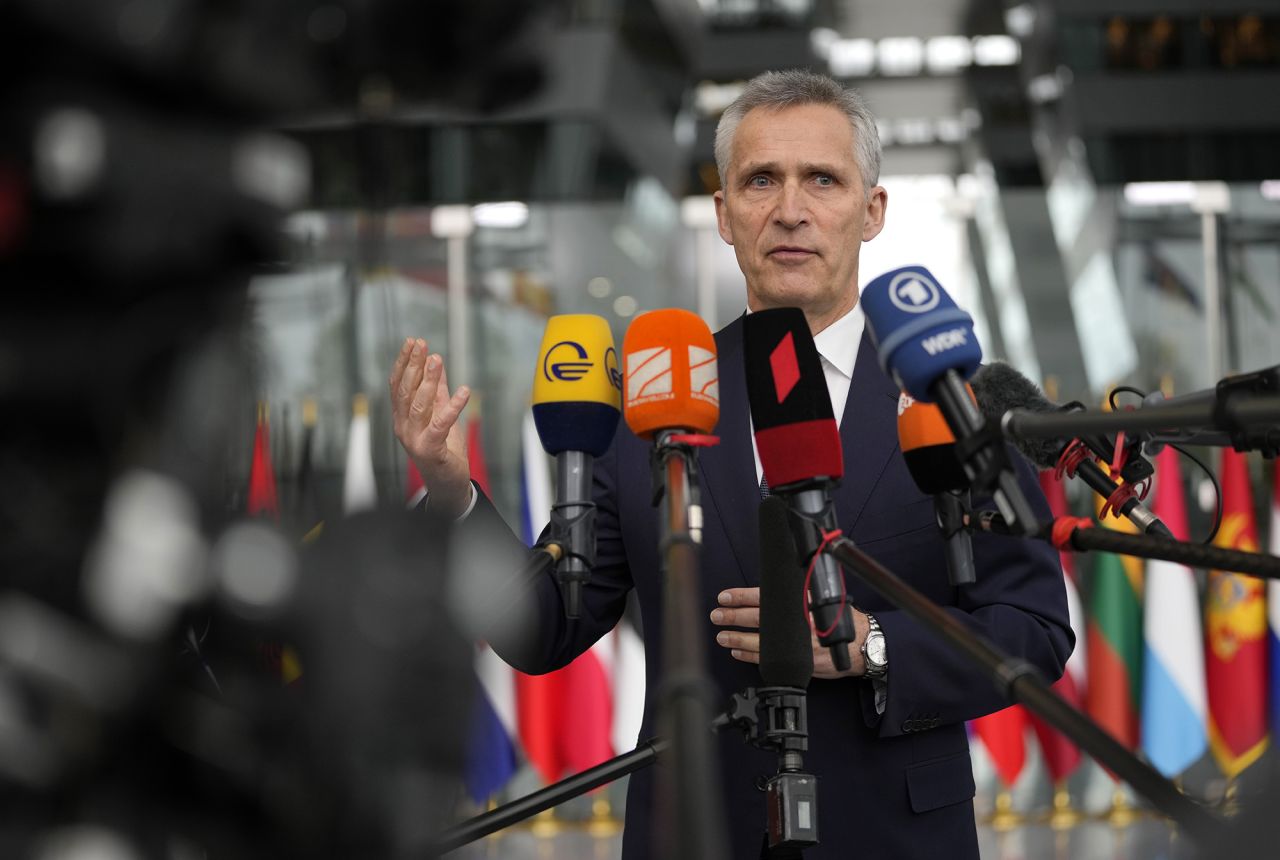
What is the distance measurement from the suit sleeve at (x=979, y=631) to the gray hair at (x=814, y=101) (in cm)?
45

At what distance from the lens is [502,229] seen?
930cm

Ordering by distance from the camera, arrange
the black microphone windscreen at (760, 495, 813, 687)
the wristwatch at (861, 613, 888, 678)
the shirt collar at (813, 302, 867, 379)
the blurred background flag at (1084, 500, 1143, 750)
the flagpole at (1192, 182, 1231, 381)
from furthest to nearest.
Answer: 1. the flagpole at (1192, 182, 1231, 381)
2. the blurred background flag at (1084, 500, 1143, 750)
3. the shirt collar at (813, 302, 867, 379)
4. the wristwatch at (861, 613, 888, 678)
5. the black microphone windscreen at (760, 495, 813, 687)

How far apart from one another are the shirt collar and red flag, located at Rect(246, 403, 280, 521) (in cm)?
70

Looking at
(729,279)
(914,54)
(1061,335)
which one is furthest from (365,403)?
(914,54)

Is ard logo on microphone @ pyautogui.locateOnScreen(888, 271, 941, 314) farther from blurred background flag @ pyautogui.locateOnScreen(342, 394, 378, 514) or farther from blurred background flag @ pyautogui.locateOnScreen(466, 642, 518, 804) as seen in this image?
blurred background flag @ pyautogui.locateOnScreen(466, 642, 518, 804)

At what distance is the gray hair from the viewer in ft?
5.60

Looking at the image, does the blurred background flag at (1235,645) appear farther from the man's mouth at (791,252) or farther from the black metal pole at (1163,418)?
the black metal pole at (1163,418)

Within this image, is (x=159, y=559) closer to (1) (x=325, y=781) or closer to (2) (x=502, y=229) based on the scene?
(1) (x=325, y=781)

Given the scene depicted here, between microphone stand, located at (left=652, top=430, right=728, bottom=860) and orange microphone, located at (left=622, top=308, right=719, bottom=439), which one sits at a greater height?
orange microphone, located at (left=622, top=308, right=719, bottom=439)

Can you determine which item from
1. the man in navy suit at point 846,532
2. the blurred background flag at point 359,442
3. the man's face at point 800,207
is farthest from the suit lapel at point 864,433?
the blurred background flag at point 359,442

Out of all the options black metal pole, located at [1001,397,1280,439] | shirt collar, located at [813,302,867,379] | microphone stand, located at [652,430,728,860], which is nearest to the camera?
microphone stand, located at [652,430,728,860]

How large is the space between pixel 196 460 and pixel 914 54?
33.4ft

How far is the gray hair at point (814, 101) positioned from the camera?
5.60 feet

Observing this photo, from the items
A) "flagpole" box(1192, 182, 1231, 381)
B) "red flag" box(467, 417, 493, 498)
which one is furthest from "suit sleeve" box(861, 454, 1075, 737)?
"flagpole" box(1192, 182, 1231, 381)
